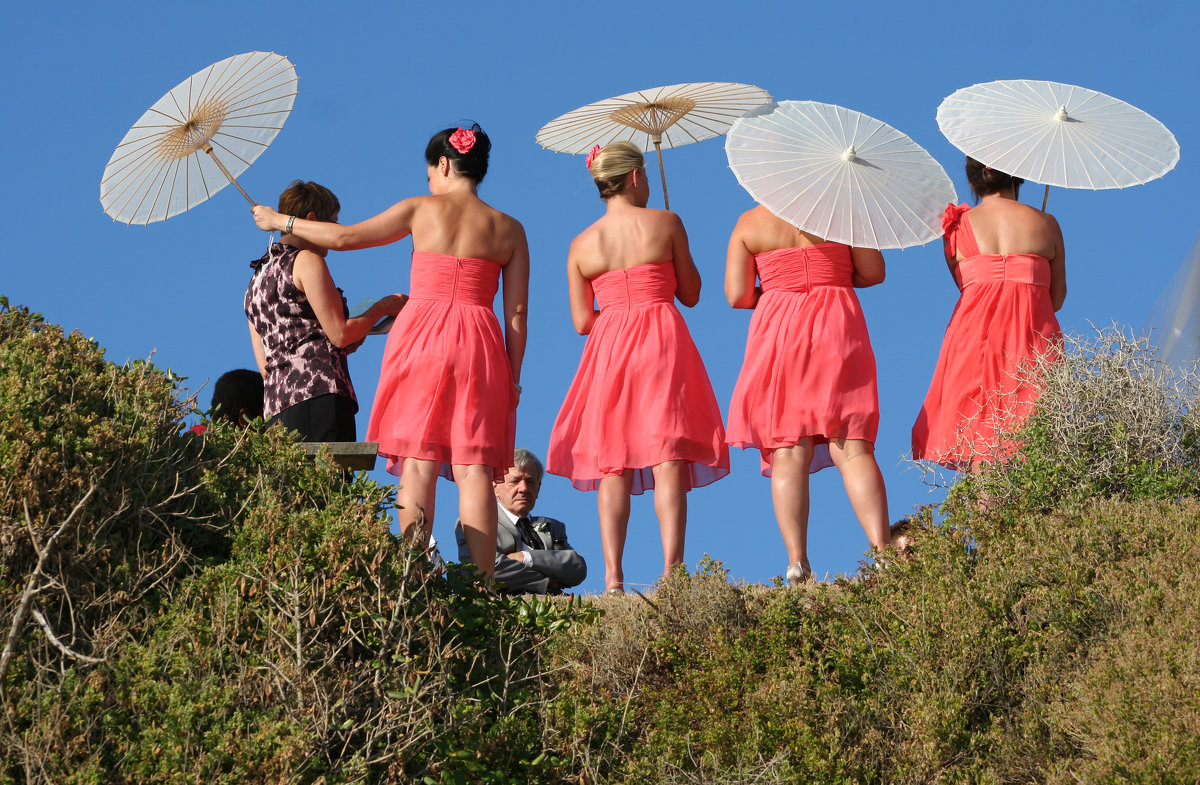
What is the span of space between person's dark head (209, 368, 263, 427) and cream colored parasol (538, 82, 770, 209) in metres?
2.38

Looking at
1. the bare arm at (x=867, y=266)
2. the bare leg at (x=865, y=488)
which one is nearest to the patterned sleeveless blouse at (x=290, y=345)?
the bare leg at (x=865, y=488)

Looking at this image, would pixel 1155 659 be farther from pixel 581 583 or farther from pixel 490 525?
pixel 581 583

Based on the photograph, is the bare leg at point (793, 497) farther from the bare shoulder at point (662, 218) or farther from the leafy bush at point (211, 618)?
the leafy bush at point (211, 618)

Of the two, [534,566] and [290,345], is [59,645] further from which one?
[534,566]

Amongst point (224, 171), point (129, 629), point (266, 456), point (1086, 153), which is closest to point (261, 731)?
point (129, 629)

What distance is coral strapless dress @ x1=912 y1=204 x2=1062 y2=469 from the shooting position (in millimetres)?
7246

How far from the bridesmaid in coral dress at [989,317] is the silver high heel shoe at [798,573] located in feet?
3.29

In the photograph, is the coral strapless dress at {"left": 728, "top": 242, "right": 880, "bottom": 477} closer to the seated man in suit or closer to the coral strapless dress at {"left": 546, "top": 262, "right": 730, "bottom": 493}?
the coral strapless dress at {"left": 546, "top": 262, "right": 730, "bottom": 493}

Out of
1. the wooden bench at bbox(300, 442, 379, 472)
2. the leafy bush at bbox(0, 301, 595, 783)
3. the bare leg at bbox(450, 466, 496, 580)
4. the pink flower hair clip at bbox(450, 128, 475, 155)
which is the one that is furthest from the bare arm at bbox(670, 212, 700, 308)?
the leafy bush at bbox(0, 301, 595, 783)

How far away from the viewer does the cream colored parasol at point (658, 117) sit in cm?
818

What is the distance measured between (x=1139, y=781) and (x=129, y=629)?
10.6 ft

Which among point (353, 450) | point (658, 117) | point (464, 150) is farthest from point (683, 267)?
point (353, 450)

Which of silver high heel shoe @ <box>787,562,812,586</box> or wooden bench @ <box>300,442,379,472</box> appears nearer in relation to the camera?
wooden bench @ <box>300,442,379,472</box>

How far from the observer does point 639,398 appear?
709 cm
